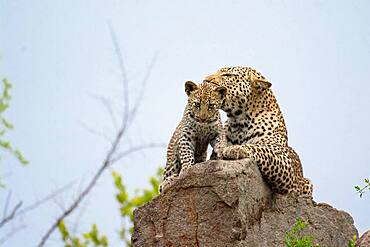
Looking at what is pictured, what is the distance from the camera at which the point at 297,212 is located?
36.0ft

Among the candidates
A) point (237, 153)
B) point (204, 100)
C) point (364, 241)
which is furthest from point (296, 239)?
point (204, 100)

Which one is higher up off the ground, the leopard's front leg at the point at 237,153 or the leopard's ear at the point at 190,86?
the leopard's ear at the point at 190,86

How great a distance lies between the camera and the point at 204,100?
1093 centimetres

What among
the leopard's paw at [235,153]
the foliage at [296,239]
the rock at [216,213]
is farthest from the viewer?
the leopard's paw at [235,153]

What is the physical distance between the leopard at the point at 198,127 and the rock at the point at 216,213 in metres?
0.52

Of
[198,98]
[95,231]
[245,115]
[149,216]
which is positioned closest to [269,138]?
[245,115]

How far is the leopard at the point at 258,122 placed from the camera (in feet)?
36.6

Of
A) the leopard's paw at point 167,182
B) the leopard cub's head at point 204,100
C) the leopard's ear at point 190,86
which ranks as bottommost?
the leopard's paw at point 167,182

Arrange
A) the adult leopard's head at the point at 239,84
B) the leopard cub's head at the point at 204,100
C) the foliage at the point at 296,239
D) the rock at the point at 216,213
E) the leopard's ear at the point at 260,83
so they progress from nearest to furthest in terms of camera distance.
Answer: the foliage at the point at 296,239 → the rock at the point at 216,213 → the leopard cub's head at the point at 204,100 → the adult leopard's head at the point at 239,84 → the leopard's ear at the point at 260,83

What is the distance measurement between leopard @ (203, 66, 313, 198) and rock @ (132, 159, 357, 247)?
458 millimetres

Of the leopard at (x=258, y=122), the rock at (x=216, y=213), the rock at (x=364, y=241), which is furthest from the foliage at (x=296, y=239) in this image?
the leopard at (x=258, y=122)

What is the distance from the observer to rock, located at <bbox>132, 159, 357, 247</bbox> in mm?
10008

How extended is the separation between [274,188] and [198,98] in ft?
5.26

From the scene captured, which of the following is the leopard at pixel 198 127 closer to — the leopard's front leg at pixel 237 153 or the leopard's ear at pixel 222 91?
the leopard's ear at pixel 222 91
